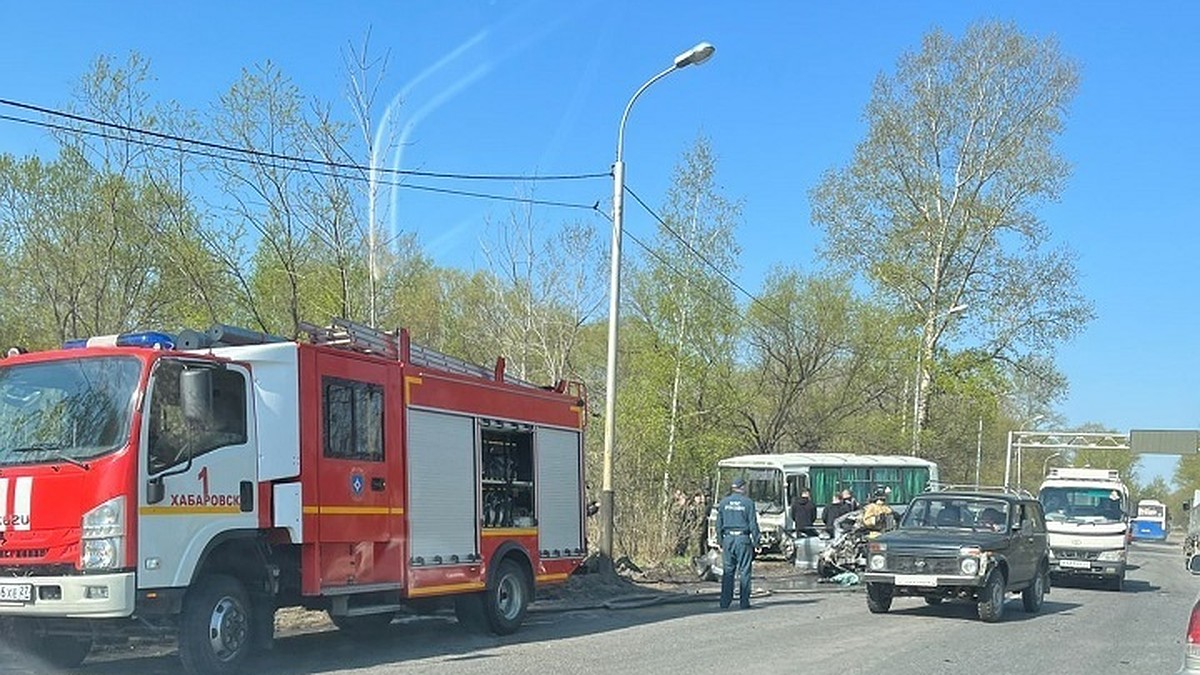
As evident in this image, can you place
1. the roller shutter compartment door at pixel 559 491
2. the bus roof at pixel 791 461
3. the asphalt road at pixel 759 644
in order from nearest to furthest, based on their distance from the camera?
the asphalt road at pixel 759 644 → the roller shutter compartment door at pixel 559 491 → the bus roof at pixel 791 461

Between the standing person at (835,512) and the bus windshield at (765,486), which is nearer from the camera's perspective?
the standing person at (835,512)

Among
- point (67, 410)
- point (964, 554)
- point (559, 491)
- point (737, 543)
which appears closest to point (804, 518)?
point (737, 543)

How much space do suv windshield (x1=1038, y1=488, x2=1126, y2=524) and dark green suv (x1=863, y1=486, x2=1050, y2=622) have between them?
19.9 feet

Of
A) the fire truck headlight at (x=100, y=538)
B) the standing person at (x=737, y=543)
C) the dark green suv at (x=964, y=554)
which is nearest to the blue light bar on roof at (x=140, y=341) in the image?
the fire truck headlight at (x=100, y=538)

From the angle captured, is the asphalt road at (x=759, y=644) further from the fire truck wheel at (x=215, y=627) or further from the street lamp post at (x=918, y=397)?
the street lamp post at (x=918, y=397)

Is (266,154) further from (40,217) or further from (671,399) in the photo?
(671,399)

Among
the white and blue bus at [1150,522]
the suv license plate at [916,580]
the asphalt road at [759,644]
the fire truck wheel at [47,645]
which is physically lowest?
the white and blue bus at [1150,522]

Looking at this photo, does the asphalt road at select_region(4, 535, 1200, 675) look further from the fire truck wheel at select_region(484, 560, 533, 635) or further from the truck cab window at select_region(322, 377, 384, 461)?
the truck cab window at select_region(322, 377, 384, 461)

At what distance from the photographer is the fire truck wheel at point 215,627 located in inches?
366

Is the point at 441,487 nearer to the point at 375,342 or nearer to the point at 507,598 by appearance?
the point at 375,342

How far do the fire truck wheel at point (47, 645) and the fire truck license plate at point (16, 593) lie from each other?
53 centimetres

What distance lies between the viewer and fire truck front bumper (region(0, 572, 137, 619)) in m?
8.75

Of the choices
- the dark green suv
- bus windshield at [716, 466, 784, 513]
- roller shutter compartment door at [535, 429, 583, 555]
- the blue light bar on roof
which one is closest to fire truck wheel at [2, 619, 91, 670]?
the blue light bar on roof

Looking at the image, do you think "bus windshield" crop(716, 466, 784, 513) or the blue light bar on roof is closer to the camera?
the blue light bar on roof
